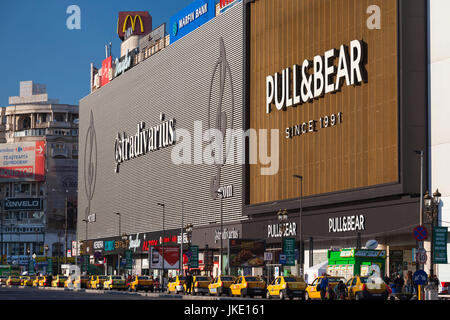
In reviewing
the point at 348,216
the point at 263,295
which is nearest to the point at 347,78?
the point at 348,216

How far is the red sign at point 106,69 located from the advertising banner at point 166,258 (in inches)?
3288

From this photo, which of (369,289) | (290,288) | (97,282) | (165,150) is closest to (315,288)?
(290,288)

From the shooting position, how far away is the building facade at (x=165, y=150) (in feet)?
360

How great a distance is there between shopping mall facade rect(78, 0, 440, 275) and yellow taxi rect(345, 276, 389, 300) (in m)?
17.2

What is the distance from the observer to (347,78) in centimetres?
8062

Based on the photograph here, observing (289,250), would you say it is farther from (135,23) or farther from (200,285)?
(135,23)

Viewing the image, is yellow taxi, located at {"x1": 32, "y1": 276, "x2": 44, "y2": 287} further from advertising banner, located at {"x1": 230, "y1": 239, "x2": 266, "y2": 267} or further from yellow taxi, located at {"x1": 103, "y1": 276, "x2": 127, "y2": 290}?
advertising banner, located at {"x1": 230, "y1": 239, "x2": 266, "y2": 267}

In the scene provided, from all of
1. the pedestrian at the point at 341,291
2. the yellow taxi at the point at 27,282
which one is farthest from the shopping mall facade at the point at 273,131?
the yellow taxi at the point at 27,282

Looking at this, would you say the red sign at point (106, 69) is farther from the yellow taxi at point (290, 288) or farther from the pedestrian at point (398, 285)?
the pedestrian at point (398, 285)

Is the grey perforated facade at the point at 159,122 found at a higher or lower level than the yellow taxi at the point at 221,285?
higher

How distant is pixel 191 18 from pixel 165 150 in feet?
63.0

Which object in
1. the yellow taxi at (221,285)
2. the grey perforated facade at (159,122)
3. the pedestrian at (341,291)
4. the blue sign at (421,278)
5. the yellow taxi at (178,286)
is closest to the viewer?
the blue sign at (421,278)
